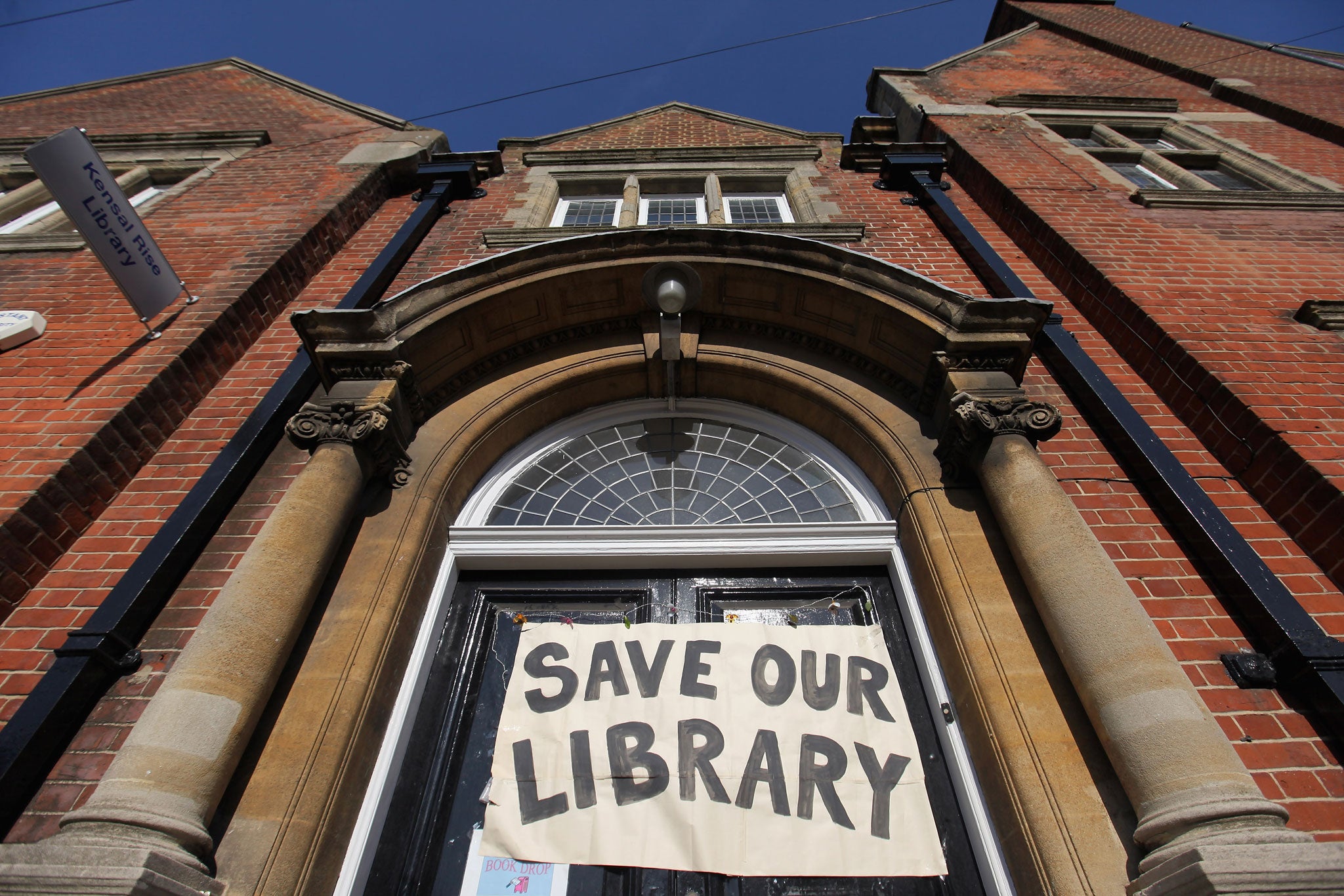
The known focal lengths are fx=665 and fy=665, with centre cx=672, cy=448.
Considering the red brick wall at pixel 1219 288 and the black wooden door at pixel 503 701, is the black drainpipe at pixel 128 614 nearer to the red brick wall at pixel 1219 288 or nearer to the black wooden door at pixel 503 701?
the black wooden door at pixel 503 701

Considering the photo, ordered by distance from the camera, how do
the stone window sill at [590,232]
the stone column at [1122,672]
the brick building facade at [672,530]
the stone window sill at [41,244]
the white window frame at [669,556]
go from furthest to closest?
1. the stone window sill at [590,232]
2. the stone window sill at [41,244]
3. the white window frame at [669,556]
4. the brick building facade at [672,530]
5. the stone column at [1122,672]

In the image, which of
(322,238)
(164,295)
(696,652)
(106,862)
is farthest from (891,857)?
(322,238)

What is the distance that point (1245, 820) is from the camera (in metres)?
2.49

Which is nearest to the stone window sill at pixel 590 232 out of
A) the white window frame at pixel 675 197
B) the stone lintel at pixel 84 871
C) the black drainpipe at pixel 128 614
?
the white window frame at pixel 675 197

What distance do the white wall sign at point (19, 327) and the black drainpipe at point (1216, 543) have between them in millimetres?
7782

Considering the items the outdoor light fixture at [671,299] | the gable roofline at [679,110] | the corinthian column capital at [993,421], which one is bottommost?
the corinthian column capital at [993,421]

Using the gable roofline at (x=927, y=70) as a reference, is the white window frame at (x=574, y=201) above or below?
below

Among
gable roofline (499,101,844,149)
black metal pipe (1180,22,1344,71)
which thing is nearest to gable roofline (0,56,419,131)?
gable roofline (499,101,844,149)

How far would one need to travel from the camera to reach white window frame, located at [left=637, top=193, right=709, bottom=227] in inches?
326

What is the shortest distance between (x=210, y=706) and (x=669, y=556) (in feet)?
8.64

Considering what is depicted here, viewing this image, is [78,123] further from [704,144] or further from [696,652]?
[696,652]

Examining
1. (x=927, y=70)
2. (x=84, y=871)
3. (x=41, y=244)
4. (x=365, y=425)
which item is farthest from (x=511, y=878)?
(x=927, y=70)

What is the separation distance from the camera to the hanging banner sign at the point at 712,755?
3.24 meters

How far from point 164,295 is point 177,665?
361 centimetres
